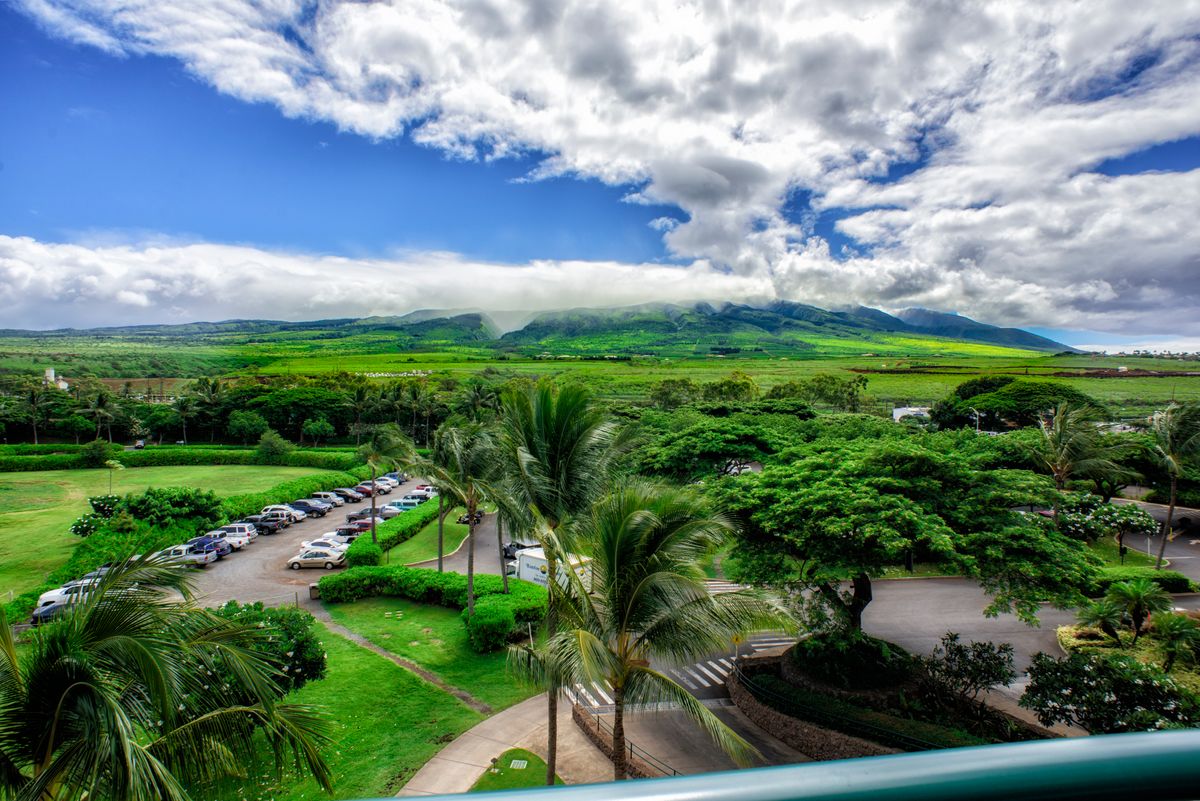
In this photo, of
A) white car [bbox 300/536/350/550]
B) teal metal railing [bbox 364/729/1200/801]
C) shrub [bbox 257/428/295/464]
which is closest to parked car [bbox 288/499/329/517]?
white car [bbox 300/536/350/550]

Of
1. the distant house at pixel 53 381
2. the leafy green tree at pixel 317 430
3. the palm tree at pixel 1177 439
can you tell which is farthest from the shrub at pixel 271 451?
the palm tree at pixel 1177 439

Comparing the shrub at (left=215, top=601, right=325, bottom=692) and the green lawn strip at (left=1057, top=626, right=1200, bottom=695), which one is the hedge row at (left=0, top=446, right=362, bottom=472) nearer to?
the shrub at (left=215, top=601, right=325, bottom=692)

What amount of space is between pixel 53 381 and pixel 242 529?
1975 inches

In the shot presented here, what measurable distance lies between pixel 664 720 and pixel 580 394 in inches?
312

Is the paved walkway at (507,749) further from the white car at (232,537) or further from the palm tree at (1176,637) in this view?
the white car at (232,537)

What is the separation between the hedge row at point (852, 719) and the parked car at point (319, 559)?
59.4ft

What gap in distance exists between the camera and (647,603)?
27.9 feet

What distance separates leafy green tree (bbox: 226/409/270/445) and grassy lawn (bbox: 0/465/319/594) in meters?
9.03

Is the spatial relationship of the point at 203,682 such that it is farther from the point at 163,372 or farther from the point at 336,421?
the point at 163,372

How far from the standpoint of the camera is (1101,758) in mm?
958

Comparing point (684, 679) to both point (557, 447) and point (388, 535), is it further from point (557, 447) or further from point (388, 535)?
point (388, 535)

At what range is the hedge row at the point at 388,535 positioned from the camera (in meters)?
23.0

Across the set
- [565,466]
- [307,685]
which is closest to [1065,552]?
[565,466]

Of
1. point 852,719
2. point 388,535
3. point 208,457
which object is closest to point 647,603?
point 852,719
